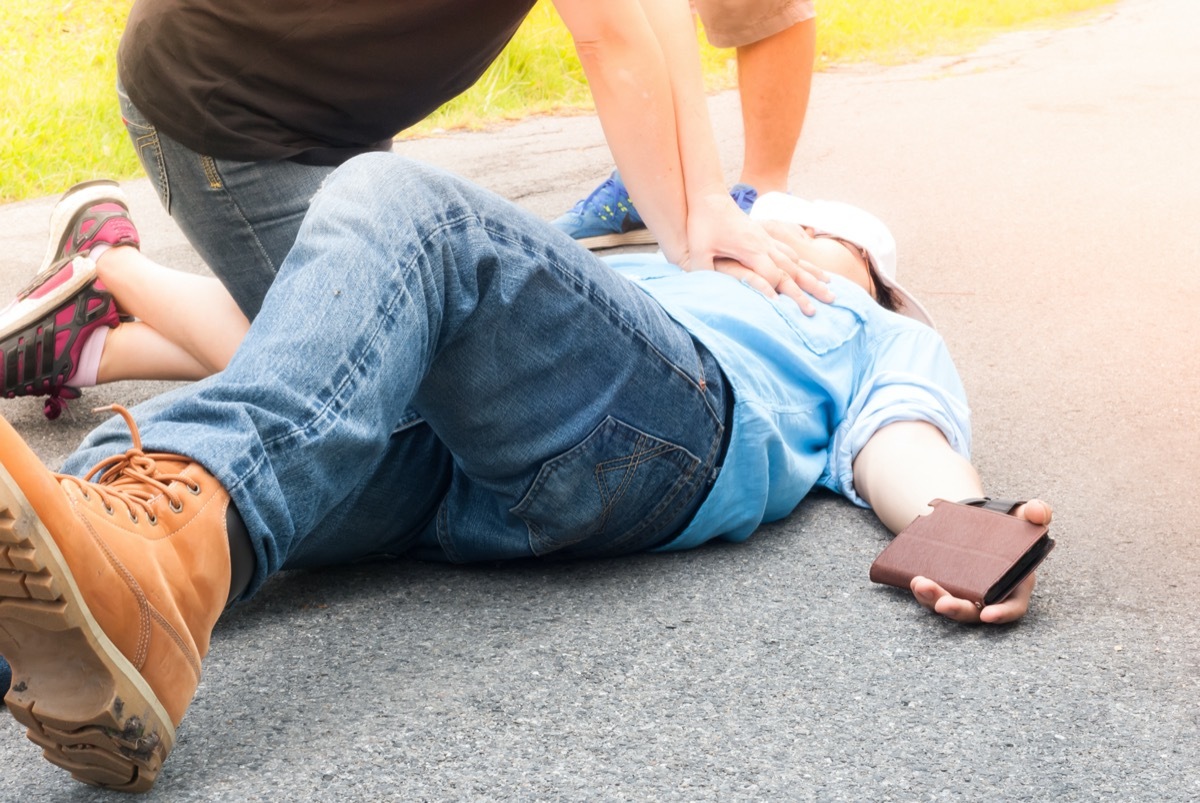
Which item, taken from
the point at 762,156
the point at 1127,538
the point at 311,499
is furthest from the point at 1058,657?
the point at 762,156

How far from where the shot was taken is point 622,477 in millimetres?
1380

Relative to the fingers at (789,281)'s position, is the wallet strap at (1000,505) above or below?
below

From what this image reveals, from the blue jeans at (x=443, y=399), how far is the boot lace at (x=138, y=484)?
2 cm

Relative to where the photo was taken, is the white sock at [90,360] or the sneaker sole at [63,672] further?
the white sock at [90,360]

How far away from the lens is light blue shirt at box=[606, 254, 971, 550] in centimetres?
149

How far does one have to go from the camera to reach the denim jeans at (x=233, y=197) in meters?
1.86

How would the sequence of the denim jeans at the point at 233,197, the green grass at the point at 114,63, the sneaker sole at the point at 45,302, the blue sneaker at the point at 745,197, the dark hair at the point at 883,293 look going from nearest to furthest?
the denim jeans at the point at 233,197 → the dark hair at the point at 883,293 → the sneaker sole at the point at 45,302 → the blue sneaker at the point at 745,197 → the green grass at the point at 114,63

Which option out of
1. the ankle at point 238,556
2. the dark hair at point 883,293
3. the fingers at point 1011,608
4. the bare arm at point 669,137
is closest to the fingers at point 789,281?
the bare arm at point 669,137

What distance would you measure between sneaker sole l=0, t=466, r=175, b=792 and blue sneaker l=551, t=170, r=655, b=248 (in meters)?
1.93

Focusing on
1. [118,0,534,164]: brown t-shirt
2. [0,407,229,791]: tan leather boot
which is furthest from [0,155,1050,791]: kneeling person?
[118,0,534,164]: brown t-shirt

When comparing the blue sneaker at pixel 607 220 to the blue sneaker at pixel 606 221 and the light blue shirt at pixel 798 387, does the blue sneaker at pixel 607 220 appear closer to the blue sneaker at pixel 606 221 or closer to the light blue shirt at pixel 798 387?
the blue sneaker at pixel 606 221

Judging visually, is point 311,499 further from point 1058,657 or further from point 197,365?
point 197,365

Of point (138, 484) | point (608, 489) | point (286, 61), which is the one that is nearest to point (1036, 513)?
point (608, 489)

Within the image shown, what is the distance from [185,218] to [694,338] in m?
0.93
